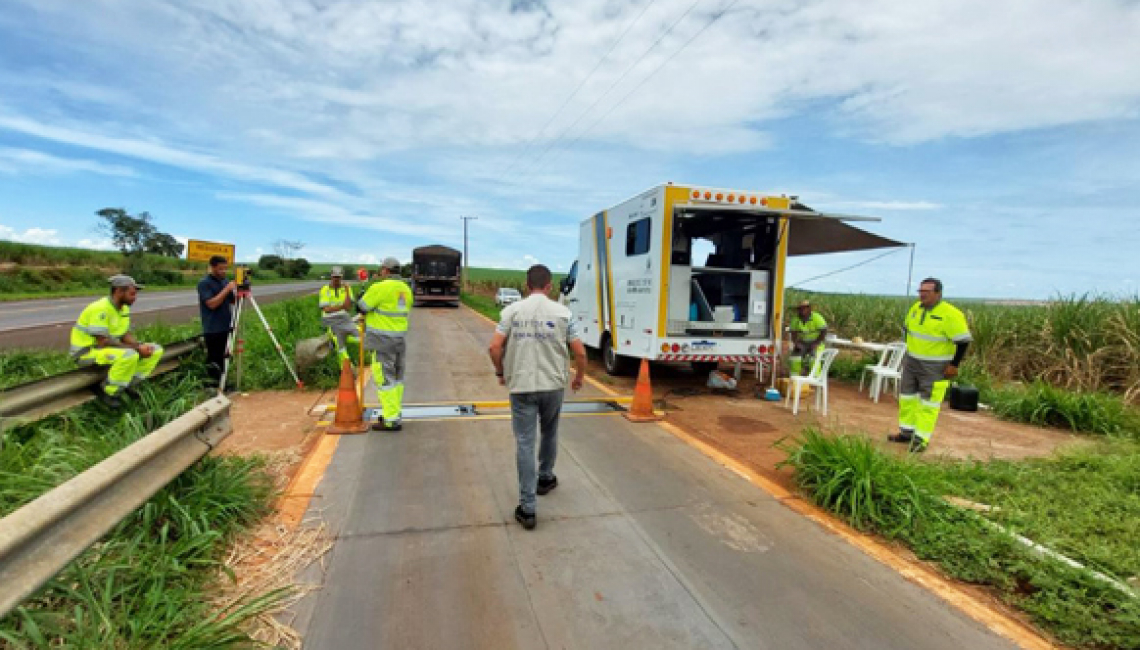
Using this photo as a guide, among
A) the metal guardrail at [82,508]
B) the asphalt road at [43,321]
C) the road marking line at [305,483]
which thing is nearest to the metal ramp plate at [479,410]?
the road marking line at [305,483]

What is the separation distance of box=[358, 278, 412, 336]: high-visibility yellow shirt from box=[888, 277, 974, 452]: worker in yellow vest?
5.22 metres

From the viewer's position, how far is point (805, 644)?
2461 mm

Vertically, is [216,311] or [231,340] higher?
[216,311]

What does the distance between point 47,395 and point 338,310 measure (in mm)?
4338

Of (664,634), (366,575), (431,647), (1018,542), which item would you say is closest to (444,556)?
(366,575)

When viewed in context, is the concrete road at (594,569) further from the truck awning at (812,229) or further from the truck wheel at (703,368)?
the truck wheel at (703,368)

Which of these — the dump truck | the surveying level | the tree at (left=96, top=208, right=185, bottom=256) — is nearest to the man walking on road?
the surveying level

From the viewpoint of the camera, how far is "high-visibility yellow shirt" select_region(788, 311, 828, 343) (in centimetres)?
834

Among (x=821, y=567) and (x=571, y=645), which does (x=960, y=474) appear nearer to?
(x=821, y=567)

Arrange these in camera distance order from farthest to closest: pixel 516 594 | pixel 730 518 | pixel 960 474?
pixel 960 474, pixel 730 518, pixel 516 594

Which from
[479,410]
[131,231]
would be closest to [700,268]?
[479,410]

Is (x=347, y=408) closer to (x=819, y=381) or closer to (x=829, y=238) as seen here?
(x=819, y=381)

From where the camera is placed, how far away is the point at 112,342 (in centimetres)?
492

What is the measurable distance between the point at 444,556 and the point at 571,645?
3.42ft
